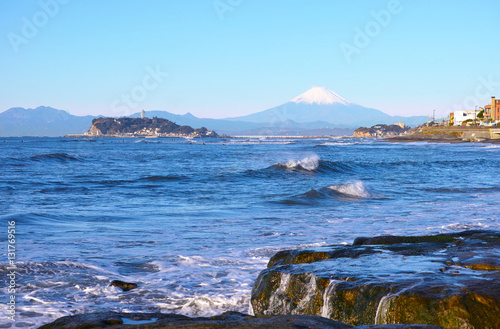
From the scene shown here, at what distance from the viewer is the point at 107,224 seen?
1201cm

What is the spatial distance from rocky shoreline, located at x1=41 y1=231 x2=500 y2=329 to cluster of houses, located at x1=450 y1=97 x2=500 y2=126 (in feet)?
376

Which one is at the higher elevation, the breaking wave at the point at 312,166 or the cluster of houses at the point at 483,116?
the cluster of houses at the point at 483,116

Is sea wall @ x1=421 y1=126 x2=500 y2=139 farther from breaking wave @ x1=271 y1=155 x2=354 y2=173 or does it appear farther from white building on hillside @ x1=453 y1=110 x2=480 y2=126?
breaking wave @ x1=271 y1=155 x2=354 y2=173

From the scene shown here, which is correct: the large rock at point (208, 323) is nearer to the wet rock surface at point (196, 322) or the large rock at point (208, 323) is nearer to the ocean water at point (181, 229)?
the wet rock surface at point (196, 322)

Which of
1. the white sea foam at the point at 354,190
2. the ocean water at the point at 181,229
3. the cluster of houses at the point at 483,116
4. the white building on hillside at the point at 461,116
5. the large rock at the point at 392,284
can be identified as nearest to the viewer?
the large rock at the point at 392,284

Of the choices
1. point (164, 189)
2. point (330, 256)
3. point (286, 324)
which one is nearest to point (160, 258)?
point (330, 256)

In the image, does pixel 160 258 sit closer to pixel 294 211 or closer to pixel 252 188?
pixel 294 211

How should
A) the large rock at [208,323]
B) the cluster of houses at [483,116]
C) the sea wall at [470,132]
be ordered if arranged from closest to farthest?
the large rock at [208,323]
the sea wall at [470,132]
the cluster of houses at [483,116]

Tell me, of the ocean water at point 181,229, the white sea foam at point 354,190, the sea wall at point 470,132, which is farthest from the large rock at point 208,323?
the sea wall at point 470,132

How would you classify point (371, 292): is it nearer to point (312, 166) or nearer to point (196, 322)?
point (196, 322)

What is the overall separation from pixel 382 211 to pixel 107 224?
7513 millimetres

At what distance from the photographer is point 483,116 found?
130000mm

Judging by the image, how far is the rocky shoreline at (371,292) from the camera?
3.71 meters

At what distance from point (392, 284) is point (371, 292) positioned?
0.72 feet
